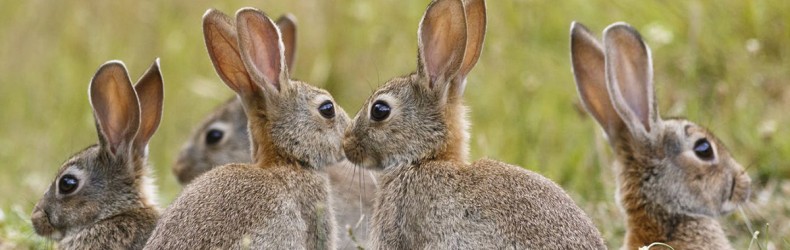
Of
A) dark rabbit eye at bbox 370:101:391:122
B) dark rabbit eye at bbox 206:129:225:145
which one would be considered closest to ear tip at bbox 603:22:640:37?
dark rabbit eye at bbox 370:101:391:122

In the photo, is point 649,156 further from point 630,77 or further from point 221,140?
point 221,140

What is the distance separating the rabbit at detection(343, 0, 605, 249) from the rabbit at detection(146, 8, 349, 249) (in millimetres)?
201

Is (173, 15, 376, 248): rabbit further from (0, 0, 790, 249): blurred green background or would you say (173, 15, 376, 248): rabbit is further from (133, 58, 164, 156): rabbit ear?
(133, 58, 164, 156): rabbit ear

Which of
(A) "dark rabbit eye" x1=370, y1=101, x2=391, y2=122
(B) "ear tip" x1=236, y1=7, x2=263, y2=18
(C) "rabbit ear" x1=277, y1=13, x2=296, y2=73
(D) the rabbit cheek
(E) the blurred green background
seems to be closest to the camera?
(A) "dark rabbit eye" x1=370, y1=101, x2=391, y2=122

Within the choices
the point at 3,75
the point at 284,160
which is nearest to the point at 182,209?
the point at 284,160

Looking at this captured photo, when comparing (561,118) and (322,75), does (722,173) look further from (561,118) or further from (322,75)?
(322,75)

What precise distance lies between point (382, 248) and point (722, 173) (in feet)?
6.45

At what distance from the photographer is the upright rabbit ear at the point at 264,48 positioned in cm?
714

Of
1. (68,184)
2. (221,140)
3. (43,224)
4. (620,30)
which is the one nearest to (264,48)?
(68,184)

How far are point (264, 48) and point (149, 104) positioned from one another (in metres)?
0.81

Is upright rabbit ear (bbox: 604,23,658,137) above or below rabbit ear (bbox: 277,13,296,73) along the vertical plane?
below

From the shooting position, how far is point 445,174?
6.62 m

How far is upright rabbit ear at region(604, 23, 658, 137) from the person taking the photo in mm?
7727

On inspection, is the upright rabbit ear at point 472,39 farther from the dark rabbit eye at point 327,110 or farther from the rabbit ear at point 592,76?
the rabbit ear at point 592,76
